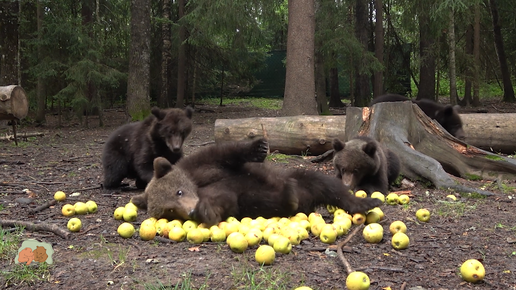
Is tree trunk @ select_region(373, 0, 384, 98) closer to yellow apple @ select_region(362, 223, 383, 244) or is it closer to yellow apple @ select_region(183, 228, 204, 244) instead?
yellow apple @ select_region(362, 223, 383, 244)

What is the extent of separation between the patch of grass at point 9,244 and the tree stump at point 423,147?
5.09 meters

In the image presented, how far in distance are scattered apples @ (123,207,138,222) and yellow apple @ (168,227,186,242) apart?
820mm

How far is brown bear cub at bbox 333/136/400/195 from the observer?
6.08 metres

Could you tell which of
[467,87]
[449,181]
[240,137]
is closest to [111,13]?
[240,137]

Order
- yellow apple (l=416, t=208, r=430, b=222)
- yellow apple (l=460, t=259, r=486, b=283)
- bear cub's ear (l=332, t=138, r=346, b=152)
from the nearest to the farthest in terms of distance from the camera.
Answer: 1. yellow apple (l=460, t=259, r=486, b=283)
2. yellow apple (l=416, t=208, r=430, b=222)
3. bear cub's ear (l=332, t=138, r=346, b=152)

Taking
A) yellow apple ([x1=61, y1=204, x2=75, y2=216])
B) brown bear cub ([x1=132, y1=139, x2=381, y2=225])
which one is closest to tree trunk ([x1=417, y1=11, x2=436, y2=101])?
brown bear cub ([x1=132, y1=139, x2=381, y2=225])

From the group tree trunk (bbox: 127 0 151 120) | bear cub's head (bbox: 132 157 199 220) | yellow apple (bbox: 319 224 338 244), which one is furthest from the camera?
tree trunk (bbox: 127 0 151 120)

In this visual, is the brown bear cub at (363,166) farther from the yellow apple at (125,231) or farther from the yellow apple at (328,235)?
the yellow apple at (125,231)

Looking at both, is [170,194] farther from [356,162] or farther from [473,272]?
[356,162]

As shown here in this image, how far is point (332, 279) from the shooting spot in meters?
3.06

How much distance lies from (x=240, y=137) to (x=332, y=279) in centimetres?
638

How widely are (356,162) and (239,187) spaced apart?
2306 mm

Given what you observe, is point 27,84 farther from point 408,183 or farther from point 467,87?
point 467,87

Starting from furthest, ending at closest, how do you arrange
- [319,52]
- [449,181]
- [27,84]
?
[27,84]
[319,52]
[449,181]
